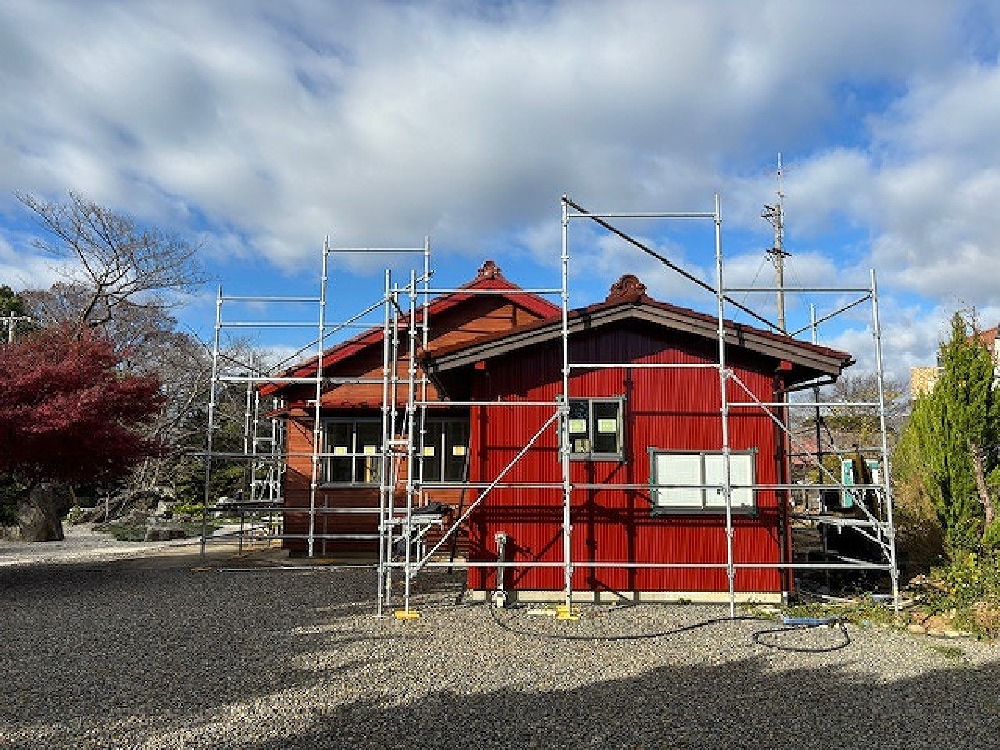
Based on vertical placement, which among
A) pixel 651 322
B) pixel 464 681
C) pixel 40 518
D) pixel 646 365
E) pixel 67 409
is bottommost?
pixel 464 681

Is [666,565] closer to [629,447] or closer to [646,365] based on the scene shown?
[629,447]

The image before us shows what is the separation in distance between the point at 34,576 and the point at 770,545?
38.3ft

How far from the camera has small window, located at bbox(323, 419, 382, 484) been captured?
1496 centimetres

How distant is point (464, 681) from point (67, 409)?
25.2 feet

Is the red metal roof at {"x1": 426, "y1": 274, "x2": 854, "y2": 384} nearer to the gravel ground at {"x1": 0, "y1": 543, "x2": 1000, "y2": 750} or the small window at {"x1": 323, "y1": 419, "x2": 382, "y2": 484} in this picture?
the gravel ground at {"x1": 0, "y1": 543, "x2": 1000, "y2": 750}

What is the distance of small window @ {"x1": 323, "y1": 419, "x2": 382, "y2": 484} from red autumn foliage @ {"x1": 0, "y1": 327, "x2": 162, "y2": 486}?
3645mm

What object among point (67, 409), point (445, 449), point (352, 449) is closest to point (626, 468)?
point (445, 449)

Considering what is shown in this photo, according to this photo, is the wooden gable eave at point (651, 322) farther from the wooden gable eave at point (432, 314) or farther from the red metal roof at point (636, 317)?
the wooden gable eave at point (432, 314)

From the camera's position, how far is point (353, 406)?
14680 millimetres

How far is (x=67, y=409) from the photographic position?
10.5 meters

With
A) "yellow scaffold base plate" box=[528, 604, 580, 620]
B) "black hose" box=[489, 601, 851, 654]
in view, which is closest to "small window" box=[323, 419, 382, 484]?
"yellow scaffold base plate" box=[528, 604, 580, 620]

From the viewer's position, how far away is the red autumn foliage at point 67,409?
10.3 metres

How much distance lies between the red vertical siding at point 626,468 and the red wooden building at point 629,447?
14 millimetres

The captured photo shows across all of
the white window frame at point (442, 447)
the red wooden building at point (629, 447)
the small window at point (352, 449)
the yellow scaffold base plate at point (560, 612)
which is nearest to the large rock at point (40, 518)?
the small window at point (352, 449)
